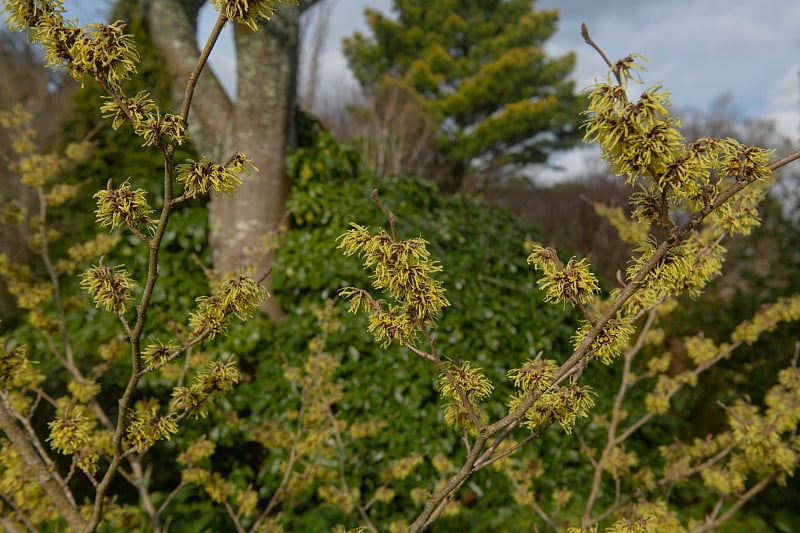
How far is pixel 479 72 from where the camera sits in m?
19.1

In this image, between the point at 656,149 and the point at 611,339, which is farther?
the point at 611,339

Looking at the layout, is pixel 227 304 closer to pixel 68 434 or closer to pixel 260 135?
pixel 68 434

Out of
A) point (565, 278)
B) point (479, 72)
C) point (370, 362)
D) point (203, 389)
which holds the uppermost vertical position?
point (479, 72)

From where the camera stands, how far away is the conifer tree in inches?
692

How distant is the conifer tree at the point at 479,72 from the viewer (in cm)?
1758

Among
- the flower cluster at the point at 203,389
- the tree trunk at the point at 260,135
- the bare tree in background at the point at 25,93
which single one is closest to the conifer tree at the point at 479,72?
the bare tree in background at the point at 25,93

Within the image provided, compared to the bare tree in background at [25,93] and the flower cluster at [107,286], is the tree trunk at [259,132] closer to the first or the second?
the flower cluster at [107,286]

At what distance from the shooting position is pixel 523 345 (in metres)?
3.81

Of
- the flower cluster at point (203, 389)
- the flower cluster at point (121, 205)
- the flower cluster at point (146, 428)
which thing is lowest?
the flower cluster at point (146, 428)

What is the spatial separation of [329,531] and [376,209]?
2272mm

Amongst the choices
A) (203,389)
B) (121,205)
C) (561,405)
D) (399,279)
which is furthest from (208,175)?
(561,405)

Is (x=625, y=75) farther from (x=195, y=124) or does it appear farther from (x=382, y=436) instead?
(x=195, y=124)

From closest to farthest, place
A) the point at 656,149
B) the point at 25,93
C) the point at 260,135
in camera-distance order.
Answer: the point at 656,149
the point at 260,135
the point at 25,93

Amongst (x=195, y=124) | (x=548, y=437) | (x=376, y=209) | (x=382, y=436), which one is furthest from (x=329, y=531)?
(x=195, y=124)
